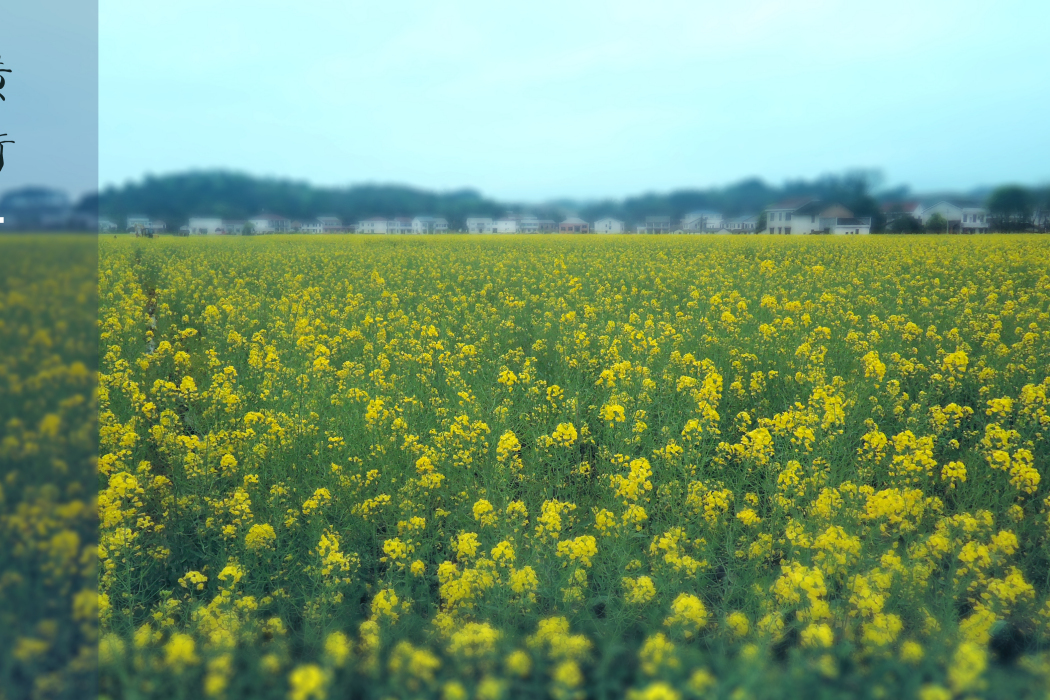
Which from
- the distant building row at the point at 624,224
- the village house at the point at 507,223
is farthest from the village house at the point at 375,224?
the village house at the point at 507,223

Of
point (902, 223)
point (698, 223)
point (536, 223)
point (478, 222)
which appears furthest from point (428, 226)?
point (902, 223)

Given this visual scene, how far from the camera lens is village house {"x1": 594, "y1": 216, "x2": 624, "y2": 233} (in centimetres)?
2840

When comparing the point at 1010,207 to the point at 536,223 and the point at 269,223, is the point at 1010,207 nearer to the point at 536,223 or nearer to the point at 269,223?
the point at 536,223

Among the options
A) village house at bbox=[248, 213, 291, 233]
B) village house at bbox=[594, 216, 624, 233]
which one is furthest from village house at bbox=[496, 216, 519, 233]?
village house at bbox=[248, 213, 291, 233]

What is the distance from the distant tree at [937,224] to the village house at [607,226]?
11703 millimetres

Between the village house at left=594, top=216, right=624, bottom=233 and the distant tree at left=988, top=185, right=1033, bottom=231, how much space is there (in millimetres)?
13690

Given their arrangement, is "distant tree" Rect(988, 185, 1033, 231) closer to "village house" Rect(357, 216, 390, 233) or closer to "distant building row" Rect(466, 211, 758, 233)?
"distant building row" Rect(466, 211, 758, 233)

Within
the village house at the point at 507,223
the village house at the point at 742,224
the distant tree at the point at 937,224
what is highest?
the village house at the point at 507,223

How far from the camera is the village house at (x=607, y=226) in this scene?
28397 mm

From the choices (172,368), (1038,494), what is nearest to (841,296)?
(1038,494)

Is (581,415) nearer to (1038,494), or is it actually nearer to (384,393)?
(384,393)

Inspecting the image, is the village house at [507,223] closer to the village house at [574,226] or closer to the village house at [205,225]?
the village house at [574,226]

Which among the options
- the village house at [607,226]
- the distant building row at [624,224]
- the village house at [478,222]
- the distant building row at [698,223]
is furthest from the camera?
the village house at [607,226]

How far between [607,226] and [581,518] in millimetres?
27361
